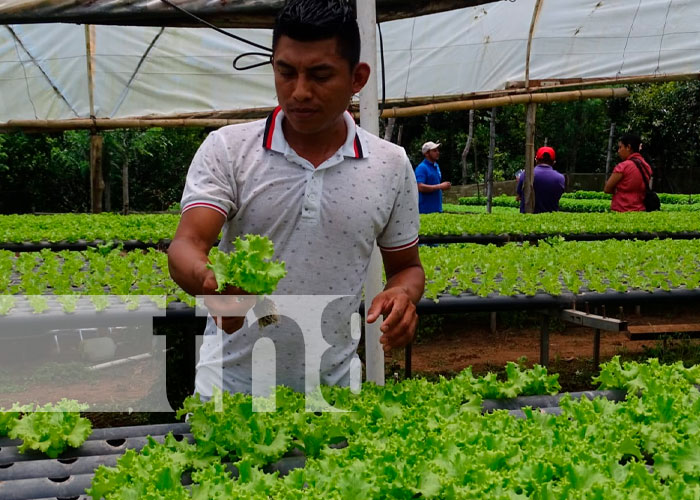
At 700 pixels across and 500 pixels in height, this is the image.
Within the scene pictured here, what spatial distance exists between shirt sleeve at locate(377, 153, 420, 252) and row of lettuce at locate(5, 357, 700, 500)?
47 cm

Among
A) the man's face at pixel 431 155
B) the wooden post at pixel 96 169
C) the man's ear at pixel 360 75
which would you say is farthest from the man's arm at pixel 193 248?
the wooden post at pixel 96 169

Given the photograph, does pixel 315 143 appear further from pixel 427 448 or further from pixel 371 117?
pixel 427 448

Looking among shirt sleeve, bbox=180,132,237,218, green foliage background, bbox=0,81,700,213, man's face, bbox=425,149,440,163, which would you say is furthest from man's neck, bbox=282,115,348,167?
green foliage background, bbox=0,81,700,213

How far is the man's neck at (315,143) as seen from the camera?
2412mm

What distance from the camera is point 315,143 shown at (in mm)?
2422

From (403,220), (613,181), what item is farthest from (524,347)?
(403,220)

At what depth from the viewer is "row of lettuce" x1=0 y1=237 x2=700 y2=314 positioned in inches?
195

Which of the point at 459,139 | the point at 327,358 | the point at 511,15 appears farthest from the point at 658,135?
the point at 327,358

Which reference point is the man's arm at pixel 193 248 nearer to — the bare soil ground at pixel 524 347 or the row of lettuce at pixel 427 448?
the row of lettuce at pixel 427 448

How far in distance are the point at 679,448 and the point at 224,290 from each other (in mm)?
1268

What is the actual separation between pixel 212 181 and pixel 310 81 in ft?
1.37

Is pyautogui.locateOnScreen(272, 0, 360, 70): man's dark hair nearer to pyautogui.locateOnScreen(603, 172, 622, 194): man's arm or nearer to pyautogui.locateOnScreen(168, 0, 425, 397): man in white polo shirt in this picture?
pyautogui.locateOnScreen(168, 0, 425, 397): man in white polo shirt

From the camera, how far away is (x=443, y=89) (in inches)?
509

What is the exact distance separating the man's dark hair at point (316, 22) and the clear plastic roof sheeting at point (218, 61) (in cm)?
1047
